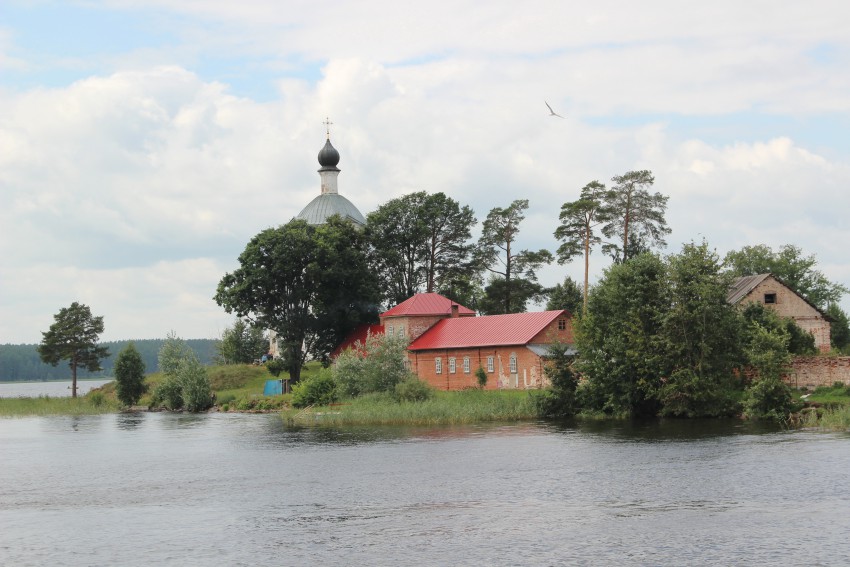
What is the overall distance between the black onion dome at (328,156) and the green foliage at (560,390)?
55838mm

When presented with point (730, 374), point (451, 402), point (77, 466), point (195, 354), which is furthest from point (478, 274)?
point (77, 466)

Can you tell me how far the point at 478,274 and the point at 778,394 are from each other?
4725cm

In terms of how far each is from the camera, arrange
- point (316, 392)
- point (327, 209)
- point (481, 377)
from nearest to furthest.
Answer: point (316, 392), point (481, 377), point (327, 209)

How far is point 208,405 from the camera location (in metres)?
74.8

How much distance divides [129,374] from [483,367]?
3133 cm

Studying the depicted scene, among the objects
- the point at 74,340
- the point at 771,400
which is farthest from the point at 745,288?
the point at 74,340

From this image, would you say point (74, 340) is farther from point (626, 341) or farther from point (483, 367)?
point (626, 341)

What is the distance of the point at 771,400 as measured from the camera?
46.6 metres

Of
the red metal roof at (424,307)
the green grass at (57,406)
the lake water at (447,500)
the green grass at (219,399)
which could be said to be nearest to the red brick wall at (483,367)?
the red metal roof at (424,307)

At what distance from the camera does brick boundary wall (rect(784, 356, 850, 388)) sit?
48.3m

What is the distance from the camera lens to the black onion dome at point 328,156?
104875mm

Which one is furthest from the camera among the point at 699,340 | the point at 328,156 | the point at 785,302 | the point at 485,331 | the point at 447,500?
the point at 328,156

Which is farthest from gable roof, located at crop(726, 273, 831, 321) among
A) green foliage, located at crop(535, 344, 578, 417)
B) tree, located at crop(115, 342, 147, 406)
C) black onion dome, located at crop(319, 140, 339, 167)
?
black onion dome, located at crop(319, 140, 339, 167)

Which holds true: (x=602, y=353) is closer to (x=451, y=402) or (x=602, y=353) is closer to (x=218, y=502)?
(x=451, y=402)
